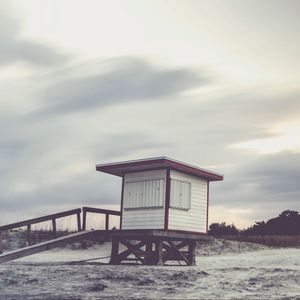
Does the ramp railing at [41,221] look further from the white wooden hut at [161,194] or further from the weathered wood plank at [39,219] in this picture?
the white wooden hut at [161,194]

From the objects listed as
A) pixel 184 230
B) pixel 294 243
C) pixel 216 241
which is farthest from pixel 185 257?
pixel 294 243

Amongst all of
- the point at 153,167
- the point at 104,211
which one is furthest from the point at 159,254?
the point at 153,167

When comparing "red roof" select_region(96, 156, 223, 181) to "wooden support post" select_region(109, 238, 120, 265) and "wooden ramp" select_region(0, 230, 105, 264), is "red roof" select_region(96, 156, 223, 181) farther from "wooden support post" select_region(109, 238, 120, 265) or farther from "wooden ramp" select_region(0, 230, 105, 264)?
"wooden support post" select_region(109, 238, 120, 265)

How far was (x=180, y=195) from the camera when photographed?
23.0 meters

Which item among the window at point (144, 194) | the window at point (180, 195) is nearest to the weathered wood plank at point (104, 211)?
the window at point (144, 194)

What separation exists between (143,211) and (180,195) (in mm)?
1656

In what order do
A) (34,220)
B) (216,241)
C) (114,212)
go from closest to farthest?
1. (34,220)
2. (114,212)
3. (216,241)

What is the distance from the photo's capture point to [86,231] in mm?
22891

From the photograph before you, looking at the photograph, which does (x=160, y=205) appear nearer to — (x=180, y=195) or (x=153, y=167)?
(x=180, y=195)

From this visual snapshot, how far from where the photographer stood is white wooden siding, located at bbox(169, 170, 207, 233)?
22.5 metres

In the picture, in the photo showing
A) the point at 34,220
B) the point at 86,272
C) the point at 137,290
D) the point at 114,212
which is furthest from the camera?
the point at 114,212

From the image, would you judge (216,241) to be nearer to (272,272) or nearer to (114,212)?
(114,212)

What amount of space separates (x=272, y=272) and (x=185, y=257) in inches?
277

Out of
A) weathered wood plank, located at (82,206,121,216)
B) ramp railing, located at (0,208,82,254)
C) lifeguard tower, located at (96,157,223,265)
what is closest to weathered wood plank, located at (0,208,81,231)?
ramp railing, located at (0,208,82,254)
